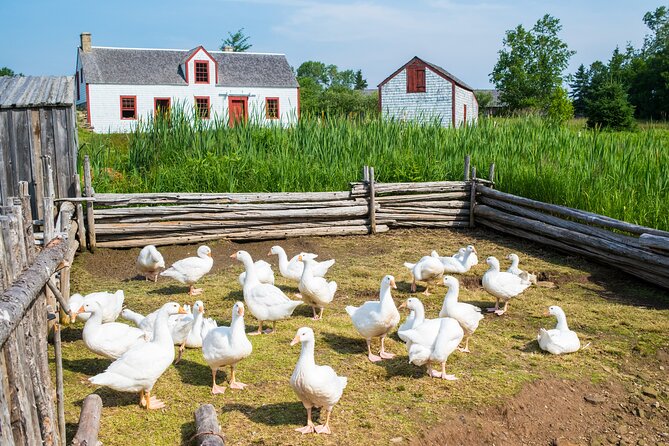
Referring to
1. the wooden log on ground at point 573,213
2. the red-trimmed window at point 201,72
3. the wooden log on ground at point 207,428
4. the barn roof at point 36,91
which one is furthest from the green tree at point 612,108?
the wooden log on ground at point 207,428

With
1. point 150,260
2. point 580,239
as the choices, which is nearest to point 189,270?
point 150,260

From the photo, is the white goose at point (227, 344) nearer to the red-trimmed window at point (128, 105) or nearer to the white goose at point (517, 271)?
the white goose at point (517, 271)

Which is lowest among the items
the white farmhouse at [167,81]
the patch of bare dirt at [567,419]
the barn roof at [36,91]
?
the patch of bare dirt at [567,419]

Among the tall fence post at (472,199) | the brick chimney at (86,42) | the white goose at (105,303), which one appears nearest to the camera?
the white goose at (105,303)

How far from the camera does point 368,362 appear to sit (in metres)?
6.04

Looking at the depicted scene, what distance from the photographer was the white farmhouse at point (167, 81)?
3412 centimetres

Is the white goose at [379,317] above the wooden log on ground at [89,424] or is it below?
above

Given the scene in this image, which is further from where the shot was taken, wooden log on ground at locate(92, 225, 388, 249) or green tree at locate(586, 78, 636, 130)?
green tree at locate(586, 78, 636, 130)

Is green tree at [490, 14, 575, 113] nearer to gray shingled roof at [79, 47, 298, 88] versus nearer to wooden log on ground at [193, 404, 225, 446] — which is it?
gray shingled roof at [79, 47, 298, 88]

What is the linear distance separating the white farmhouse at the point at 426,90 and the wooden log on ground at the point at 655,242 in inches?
1091

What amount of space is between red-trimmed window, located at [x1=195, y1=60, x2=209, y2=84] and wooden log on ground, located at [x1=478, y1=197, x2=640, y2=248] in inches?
1041

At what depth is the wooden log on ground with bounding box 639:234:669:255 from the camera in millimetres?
8055

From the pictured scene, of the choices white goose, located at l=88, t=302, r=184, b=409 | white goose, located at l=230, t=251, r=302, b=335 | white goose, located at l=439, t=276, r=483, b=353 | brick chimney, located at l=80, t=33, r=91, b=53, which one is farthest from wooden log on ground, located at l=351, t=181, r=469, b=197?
brick chimney, located at l=80, t=33, r=91, b=53

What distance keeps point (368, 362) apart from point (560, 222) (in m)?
5.78
